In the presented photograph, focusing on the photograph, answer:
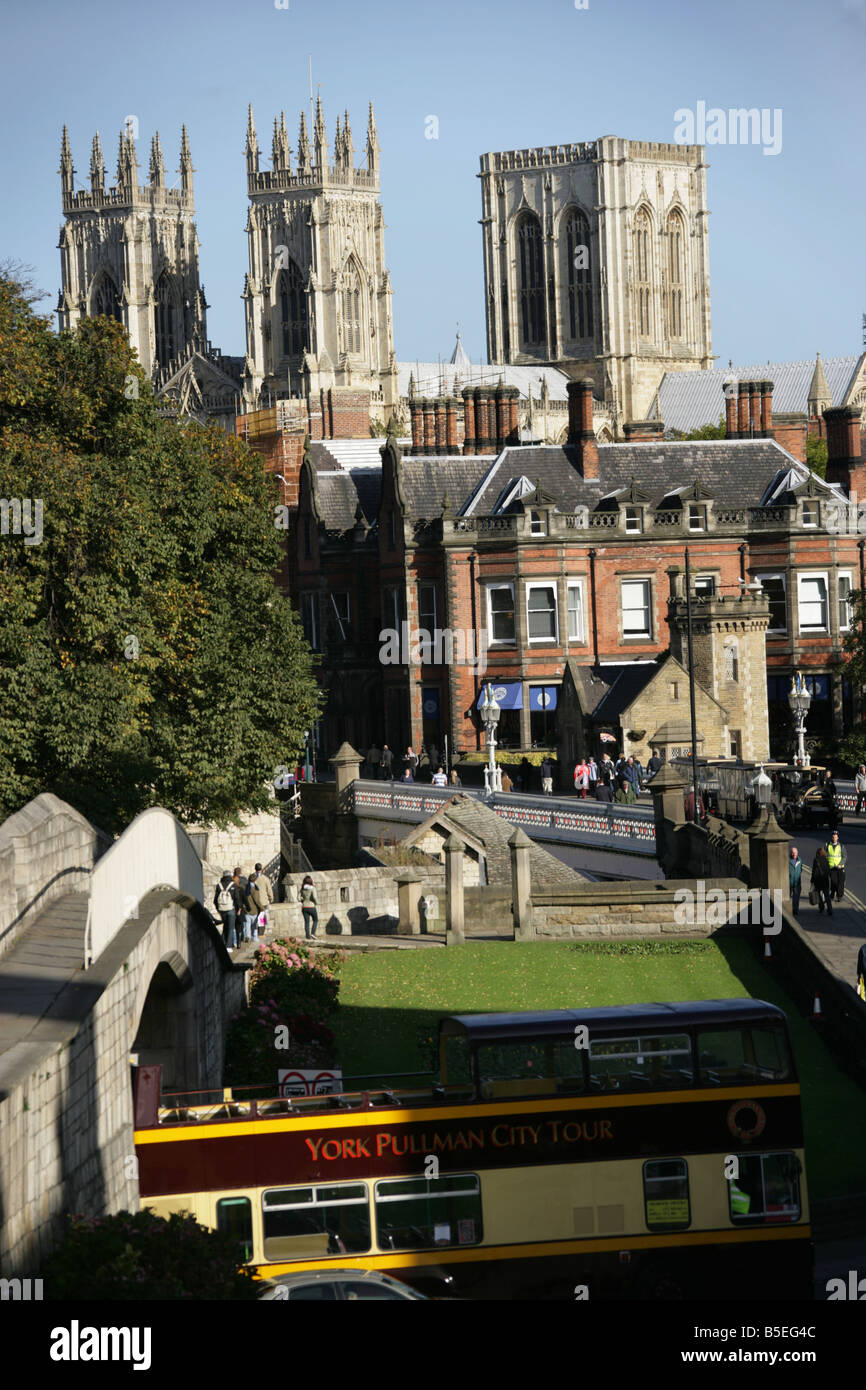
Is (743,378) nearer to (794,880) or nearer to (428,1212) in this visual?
(794,880)

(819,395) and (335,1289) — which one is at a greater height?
(819,395)

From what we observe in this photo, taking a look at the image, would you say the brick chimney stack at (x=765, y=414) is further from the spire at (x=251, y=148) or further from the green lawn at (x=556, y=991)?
the spire at (x=251, y=148)

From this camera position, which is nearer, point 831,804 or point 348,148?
point 831,804

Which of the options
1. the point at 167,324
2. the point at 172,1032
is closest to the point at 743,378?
the point at 167,324

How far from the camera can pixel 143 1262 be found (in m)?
14.3

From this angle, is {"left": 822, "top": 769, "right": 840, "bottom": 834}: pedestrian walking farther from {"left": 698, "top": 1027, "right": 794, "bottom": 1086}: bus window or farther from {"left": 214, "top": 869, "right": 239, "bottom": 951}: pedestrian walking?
{"left": 698, "top": 1027, "right": 794, "bottom": 1086}: bus window

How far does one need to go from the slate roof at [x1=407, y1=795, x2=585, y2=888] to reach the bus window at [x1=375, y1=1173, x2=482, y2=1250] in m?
24.7

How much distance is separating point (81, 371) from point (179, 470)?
15.5 feet

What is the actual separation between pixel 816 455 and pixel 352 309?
231 feet

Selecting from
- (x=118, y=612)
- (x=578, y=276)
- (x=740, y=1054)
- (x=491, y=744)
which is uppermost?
(x=578, y=276)

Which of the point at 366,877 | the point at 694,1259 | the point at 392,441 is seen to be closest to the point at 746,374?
the point at 392,441

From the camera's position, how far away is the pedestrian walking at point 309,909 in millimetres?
38562
